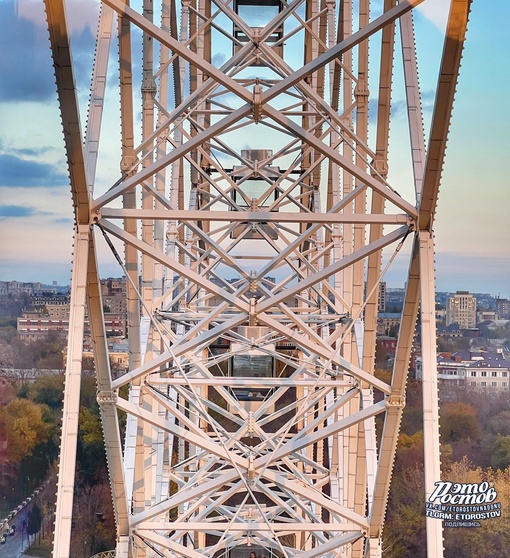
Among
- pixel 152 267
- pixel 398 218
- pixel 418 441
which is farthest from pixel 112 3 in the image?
pixel 418 441

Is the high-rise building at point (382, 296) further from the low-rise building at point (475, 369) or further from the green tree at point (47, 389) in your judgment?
the green tree at point (47, 389)

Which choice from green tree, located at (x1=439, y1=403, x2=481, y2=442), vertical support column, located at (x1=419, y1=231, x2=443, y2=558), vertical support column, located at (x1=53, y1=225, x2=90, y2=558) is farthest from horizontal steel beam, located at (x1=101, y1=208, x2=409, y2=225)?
green tree, located at (x1=439, y1=403, x2=481, y2=442)

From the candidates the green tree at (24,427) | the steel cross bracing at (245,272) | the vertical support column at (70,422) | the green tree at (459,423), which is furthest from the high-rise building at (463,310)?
the vertical support column at (70,422)

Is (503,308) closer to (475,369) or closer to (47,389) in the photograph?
(475,369)

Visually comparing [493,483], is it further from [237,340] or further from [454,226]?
[237,340]

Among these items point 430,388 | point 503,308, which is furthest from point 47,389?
point 430,388

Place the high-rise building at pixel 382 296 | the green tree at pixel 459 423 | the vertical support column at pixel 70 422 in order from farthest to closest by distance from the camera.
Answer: the green tree at pixel 459 423 → the high-rise building at pixel 382 296 → the vertical support column at pixel 70 422
